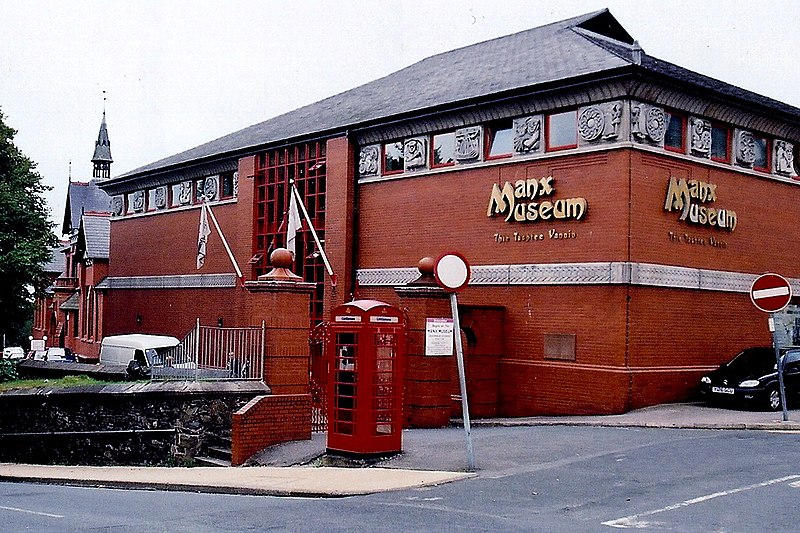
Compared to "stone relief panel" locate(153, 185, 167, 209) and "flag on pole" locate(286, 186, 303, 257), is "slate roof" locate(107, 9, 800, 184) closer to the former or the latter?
"stone relief panel" locate(153, 185, 167, 209)

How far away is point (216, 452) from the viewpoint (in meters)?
16.2

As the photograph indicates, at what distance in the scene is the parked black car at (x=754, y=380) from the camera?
18859 millimetres

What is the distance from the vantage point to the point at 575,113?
20625mm

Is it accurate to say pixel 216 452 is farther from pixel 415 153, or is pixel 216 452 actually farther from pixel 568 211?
pixel 415 153

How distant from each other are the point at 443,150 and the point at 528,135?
310 cm

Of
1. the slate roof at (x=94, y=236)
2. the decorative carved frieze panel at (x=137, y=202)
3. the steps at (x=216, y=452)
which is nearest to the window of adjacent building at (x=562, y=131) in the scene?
the steps at (x=216, y=452)

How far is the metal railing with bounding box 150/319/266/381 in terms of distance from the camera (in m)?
16.0

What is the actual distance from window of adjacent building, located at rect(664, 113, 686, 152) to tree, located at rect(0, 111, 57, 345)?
21107 millimetres

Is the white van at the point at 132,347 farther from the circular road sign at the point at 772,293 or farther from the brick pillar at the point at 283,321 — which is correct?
the circular road sign at the point at 772,293

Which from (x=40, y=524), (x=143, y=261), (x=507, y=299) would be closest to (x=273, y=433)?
(x=40, y=524)

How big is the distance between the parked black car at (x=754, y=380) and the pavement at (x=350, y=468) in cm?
39

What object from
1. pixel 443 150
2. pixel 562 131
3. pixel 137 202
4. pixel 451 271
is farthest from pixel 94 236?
pixel 451 271

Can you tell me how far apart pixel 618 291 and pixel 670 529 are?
1107 centimetres

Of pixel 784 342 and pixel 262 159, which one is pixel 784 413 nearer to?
pixel 784 342
